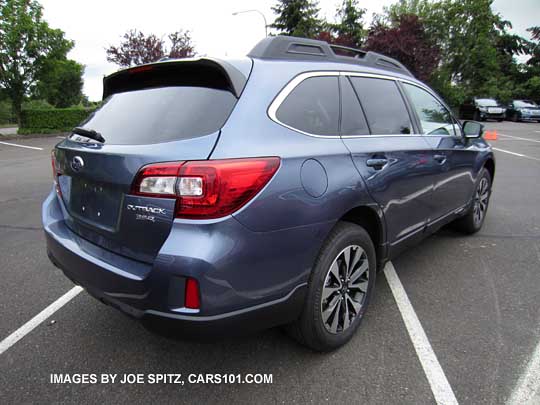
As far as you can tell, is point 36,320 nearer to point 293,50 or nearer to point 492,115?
point 293,50

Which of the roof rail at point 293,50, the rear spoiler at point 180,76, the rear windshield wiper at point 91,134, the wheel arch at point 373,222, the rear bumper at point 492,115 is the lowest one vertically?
the wheel arch at point 373,222

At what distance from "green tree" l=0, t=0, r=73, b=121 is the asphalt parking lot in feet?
59.6

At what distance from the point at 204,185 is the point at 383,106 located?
1.68 meters

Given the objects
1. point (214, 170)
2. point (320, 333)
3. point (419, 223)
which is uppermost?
point (214, 170)

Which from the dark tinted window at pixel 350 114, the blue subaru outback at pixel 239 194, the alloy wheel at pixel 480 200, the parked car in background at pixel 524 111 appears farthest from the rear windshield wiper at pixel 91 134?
the parked car in background at pixel 524 111

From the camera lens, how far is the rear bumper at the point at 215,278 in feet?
5.45

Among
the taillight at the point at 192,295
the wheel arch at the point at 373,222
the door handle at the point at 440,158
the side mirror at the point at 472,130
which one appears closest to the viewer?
the taillight at the point at 192,295

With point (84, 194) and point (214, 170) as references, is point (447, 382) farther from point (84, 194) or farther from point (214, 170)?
point (84, 194)

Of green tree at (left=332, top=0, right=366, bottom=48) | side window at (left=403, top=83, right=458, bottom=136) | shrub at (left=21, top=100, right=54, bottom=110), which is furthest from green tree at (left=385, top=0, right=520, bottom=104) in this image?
side window at (left=403, top=83, right=458, bottom=136)

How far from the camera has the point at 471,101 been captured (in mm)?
27156

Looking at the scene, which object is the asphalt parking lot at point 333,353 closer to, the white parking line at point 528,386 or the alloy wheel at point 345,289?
the white parking line at point 528,386

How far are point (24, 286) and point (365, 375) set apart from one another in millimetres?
2789

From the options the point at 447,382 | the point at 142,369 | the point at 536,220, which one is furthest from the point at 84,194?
the point at 536,220

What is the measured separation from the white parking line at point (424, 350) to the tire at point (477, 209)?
5.10 feet
